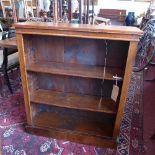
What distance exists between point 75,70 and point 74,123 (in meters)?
0.57

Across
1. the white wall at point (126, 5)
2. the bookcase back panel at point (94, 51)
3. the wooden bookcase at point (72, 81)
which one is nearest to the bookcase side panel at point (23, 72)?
the wooden bookcase at point (72, 81)

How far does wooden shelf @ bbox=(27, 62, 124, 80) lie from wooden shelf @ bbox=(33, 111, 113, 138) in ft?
1.80

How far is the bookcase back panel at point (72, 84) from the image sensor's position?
5.32 ft

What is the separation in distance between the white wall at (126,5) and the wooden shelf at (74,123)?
4.83 meters

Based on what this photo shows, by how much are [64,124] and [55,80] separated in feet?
1.42

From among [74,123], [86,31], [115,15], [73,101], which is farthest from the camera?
[115,15]

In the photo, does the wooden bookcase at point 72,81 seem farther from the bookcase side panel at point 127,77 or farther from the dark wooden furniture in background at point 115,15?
the dark wooden furniture in background at point 115,15

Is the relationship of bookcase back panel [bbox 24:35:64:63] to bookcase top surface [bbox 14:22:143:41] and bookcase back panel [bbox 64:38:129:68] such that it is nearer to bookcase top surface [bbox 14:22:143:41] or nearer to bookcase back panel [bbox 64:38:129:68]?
bookcase back panel [bbox 64:38:129:68]

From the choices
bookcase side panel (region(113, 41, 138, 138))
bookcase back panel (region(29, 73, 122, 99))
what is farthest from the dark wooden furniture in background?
bookcase side panel (region(113, 41, 138, 138))

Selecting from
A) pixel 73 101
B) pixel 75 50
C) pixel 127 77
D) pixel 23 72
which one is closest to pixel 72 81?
pixel 73 101

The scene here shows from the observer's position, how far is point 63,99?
1616 mm

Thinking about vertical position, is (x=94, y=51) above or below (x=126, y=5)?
below

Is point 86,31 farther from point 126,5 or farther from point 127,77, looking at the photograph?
point 126,5

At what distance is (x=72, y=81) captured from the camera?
1.66 m
